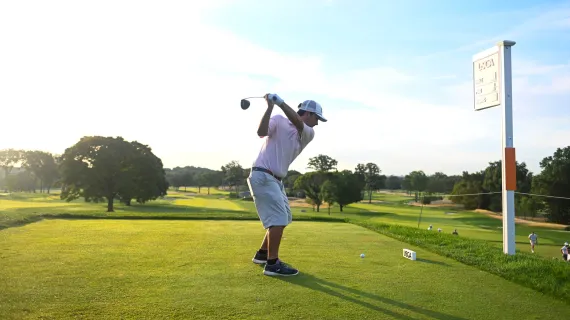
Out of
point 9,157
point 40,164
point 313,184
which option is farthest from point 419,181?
point 9,157

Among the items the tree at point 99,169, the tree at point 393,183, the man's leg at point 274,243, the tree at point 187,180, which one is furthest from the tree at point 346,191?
the tree at point 393,183

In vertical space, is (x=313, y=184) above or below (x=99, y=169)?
below

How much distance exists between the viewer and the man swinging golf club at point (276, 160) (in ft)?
17.7

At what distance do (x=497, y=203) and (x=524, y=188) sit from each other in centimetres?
440

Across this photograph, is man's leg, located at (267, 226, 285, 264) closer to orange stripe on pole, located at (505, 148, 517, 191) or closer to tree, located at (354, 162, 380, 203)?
orange stripe on pole, located at (505, 148, 517, 191)

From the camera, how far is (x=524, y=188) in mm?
66375

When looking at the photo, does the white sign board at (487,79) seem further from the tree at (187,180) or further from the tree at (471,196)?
the tree at (187,180)

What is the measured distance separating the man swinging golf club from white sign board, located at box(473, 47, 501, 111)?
149 inches

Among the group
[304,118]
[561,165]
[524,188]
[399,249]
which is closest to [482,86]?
[399,249]

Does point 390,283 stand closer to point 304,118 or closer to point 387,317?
point 387,317

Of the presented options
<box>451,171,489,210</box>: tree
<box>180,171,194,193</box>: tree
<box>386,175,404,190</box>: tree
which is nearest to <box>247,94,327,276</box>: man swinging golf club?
<box>451,171,489,210</box>: tree

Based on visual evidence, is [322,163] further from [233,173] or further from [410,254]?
[410,254]

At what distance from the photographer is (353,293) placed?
13.6 ft

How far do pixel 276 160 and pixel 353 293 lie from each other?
1.99 metres
